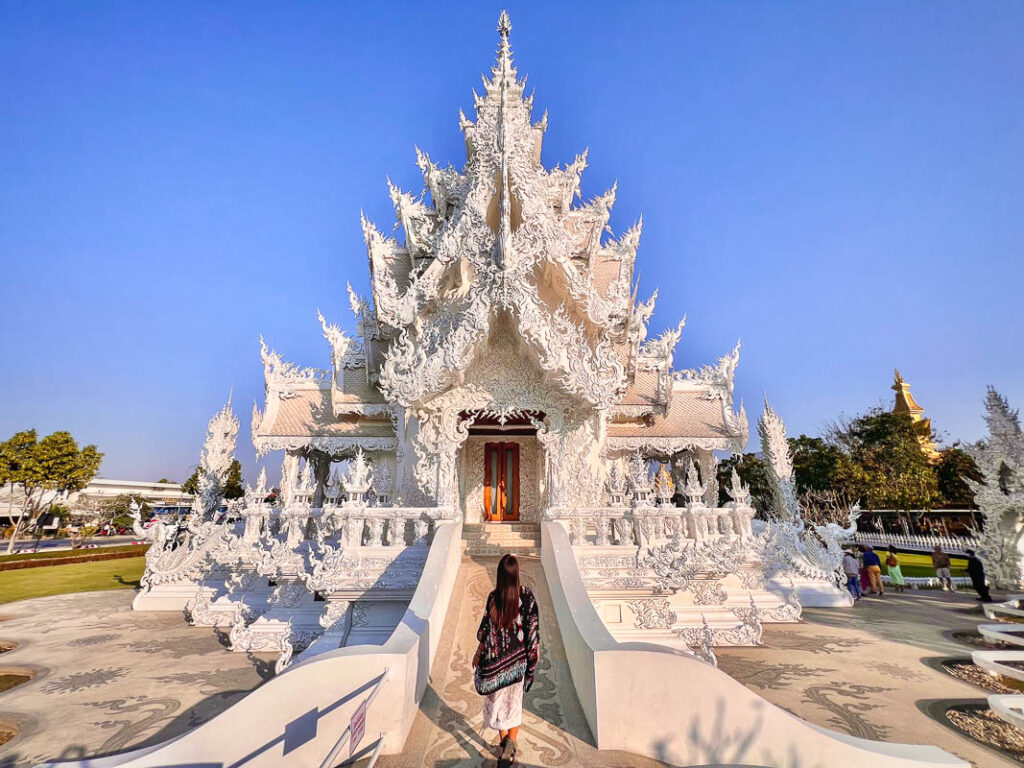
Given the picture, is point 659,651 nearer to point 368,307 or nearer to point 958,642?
point 958,642

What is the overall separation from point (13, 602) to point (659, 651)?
15276 mm

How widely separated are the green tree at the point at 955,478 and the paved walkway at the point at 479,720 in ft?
98.1

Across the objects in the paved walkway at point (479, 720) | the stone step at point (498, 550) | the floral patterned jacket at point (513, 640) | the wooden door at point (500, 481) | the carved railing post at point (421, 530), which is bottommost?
the paved walkway at point (479, 720)

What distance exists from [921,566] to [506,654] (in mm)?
20970

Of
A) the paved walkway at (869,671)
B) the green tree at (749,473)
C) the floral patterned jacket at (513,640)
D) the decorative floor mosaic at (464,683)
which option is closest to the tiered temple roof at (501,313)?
the decorative floor mosaic at (464,683)

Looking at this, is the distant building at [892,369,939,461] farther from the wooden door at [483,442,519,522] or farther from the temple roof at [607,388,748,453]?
the wooden door at [483,442,519,522]

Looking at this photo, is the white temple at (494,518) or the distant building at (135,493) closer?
the white temple at (494,518)

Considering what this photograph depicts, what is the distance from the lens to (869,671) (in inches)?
227

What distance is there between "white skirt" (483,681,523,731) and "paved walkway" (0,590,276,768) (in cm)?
341

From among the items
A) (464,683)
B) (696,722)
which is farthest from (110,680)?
(696,722)

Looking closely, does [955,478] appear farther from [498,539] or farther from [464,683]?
[464,683]

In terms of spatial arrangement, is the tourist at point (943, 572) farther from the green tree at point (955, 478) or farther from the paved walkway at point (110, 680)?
the green tree at point (955, 478)

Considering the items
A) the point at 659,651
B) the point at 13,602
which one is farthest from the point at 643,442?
the point at 13,602

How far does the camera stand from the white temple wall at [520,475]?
11.0m
